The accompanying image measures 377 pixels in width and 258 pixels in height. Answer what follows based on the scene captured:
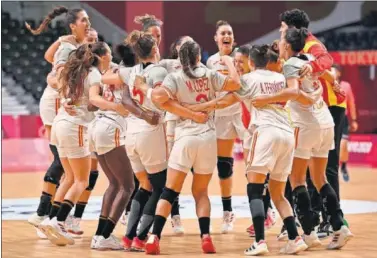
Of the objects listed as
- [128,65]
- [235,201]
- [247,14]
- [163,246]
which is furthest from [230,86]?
[247,14]

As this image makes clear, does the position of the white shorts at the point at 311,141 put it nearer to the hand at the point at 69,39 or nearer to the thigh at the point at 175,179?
the thigh at the point at 175,179

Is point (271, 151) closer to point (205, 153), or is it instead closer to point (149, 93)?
point (205, 153)

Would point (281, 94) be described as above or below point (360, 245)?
above

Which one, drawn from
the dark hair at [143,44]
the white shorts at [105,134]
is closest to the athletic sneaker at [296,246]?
the white shorts at [105,134]

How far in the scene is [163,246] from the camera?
8.55 metres

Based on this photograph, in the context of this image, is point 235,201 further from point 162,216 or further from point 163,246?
point 162,216

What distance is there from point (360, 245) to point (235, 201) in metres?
4.18

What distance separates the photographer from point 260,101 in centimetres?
778

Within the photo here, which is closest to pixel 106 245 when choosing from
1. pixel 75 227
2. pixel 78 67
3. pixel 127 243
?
pixel 127 243

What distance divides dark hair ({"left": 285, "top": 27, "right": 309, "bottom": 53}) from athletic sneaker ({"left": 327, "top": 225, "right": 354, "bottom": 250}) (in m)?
1.60

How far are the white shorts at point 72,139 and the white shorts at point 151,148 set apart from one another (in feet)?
2.37

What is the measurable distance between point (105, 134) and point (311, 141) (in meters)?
1.81

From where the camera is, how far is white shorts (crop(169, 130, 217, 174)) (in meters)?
7.77

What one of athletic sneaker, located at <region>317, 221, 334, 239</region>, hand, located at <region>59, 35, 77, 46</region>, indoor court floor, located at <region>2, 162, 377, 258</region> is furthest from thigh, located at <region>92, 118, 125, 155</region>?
athletic sneaker, located at <region>317, 221, 334, 239</region>
